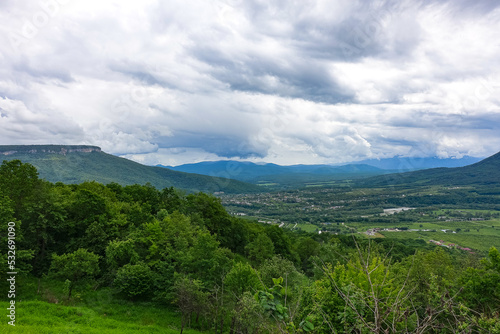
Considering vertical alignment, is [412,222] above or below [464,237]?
below

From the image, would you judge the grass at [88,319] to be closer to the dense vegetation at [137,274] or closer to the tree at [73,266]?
the dense vegetation at [137,274]

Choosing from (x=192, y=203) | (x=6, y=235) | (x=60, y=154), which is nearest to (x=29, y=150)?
(x=60, y=154)

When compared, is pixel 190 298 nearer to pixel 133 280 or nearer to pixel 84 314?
pixel 84 314

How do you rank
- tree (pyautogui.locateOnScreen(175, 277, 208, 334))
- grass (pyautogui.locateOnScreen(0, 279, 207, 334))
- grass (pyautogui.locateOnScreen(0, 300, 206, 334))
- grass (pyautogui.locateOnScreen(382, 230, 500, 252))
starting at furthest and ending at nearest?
1. grass (pyautogui.locateOnScreen(382, 230, 500, 252))
2. tree (pyautogui.locateOnScreen(175, 277, 208, 334))
3. grass (pyautogui.locateOnScreen(0, 279, 207, 334))
4. grass (pyautogui.locateOnScreen(0, 300, 206, 334))

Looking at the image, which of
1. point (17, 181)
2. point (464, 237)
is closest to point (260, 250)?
point (17, 181)

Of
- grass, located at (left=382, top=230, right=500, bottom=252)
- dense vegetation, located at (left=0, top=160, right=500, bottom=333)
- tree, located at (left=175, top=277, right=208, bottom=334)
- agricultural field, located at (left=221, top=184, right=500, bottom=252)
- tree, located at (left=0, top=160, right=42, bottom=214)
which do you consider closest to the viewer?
dense vegetation, located at (left=0, top=160, right=500, bottom=333)

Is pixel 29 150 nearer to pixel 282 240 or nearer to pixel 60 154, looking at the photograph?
pixel 60 154

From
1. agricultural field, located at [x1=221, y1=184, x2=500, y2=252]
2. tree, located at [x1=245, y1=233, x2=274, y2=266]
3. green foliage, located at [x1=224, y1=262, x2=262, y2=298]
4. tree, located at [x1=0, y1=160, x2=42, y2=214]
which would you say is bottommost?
agricultural field, located at [x1=221, y1=184, x2=500, y2=252]

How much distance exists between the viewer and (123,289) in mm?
27469

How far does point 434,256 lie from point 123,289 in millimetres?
40714

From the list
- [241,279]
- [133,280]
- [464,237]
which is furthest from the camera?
[464,237]

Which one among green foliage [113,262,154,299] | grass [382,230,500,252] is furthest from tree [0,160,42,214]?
grass [382,230,500,252]

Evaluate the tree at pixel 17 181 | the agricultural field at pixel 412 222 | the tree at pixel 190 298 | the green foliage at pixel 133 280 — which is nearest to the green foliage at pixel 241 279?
the tree at pixel 190 298

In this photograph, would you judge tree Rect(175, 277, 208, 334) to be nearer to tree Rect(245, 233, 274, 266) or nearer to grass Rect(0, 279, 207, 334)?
grass Rect(0, 279, 207, 334)
